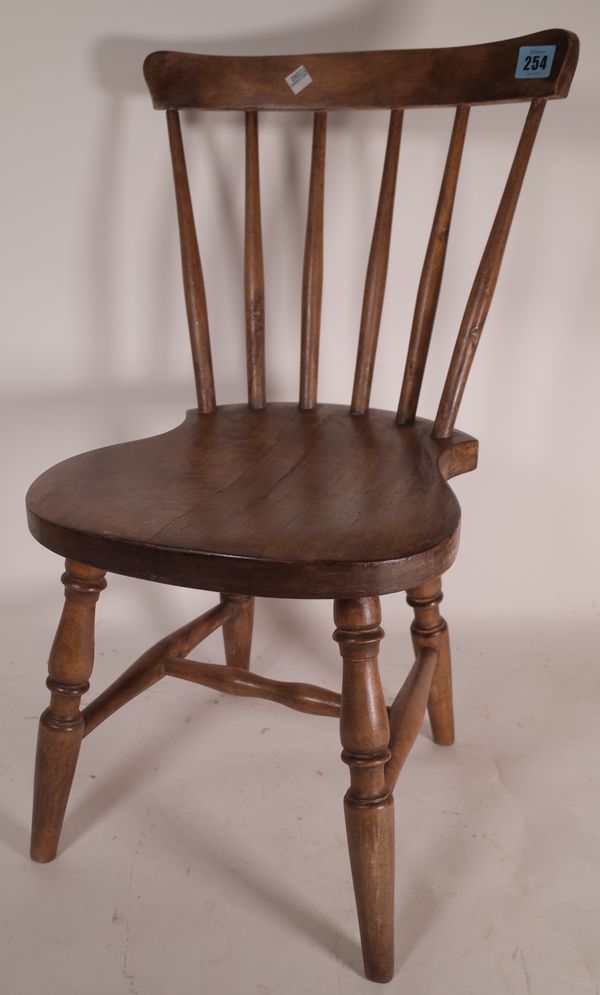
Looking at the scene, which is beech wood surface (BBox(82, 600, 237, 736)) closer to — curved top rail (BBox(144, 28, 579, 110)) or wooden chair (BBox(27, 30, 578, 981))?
wooden chair (BBox(27, 30, 578, 981))

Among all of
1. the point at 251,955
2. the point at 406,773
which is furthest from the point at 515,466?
the point at 251,955

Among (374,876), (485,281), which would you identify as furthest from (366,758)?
(485,281)

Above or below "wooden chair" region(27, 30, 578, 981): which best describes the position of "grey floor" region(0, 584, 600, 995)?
below

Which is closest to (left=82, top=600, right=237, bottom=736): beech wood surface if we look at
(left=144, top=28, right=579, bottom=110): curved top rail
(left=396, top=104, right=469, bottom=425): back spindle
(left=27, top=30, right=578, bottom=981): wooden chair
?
(left=27, top=30, right=578, bottom=981): wooden chair

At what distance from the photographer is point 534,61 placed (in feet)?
3.44

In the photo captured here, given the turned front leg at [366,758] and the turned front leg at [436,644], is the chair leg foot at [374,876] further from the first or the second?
the turned front leg at [436,644]

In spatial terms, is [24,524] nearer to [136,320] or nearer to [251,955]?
[136,320]

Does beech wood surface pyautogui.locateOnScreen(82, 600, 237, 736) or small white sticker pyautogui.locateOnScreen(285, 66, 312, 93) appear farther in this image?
small white sticker pyautogui.locateOnScreen(285, 66, 312, 93)

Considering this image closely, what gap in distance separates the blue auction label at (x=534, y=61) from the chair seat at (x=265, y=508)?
0.39 metres

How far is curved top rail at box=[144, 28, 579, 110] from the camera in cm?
107

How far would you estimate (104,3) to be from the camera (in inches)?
49.5

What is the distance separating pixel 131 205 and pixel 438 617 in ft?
2.26

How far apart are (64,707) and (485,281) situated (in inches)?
24.5

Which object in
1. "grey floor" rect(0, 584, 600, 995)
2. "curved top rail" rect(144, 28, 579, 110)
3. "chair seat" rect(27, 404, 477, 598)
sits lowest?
"grey floor" rect(0, 584, 600, 995)
